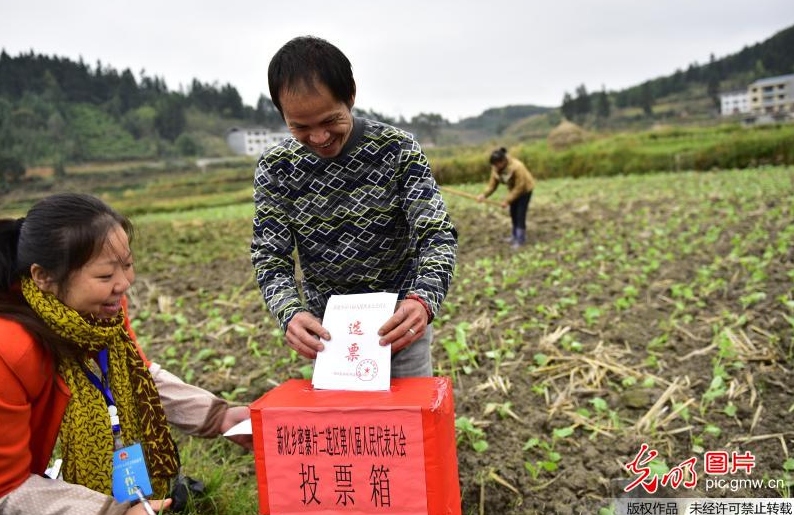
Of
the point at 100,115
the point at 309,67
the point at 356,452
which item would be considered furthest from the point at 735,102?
the point at 356,452

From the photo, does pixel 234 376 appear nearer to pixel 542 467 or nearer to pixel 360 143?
pixel 542 467

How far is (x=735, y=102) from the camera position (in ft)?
211

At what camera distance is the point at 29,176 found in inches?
1462


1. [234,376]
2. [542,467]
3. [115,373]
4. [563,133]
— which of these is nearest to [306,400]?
[115,373]

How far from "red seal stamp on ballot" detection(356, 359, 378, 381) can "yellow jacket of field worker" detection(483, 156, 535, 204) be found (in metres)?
6.42

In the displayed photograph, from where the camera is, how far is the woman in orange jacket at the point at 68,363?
152 centimetres

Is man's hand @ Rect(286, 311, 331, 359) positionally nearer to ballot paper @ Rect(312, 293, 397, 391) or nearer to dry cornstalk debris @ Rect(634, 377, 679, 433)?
ballot paper @ Rect(312, 293, 397, 391)

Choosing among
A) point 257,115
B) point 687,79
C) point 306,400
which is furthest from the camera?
point 687,79

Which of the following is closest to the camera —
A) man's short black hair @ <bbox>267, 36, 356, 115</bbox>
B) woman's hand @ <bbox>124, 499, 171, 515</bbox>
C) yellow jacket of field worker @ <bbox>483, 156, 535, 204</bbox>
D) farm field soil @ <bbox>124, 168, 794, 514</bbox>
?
man's short black hair @ <bbox>267, 36, 356, 115</bbox>

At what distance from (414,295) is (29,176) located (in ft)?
142

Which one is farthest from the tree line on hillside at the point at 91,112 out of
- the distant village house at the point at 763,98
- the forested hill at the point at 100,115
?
the distant village house at the point at 763,98

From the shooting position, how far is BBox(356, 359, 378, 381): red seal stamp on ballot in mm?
1529

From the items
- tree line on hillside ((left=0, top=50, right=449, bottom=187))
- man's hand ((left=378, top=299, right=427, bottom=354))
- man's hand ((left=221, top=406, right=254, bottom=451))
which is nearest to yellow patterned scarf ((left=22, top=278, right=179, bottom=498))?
man's hand ((left=221, top=406, right=254, bottom=451))

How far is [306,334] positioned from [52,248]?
758mm
